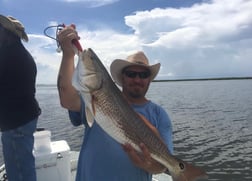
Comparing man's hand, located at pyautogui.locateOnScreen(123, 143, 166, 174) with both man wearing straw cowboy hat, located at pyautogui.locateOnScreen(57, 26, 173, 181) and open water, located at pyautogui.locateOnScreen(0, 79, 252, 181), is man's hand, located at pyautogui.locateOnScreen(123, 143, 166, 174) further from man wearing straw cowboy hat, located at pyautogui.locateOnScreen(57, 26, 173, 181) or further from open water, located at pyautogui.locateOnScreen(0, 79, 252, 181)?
open water, located at pyautogui.locateOnScreen(0, 79, 252, 181)

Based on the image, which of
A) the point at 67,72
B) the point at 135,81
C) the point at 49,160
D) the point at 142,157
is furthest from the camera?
the point at 49,160

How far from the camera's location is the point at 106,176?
9.29ft

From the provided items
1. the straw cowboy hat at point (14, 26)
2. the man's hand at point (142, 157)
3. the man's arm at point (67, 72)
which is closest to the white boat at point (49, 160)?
the straw cowboy hat at point (14, 26)

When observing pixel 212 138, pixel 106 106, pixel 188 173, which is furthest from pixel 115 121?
pixel 212 138

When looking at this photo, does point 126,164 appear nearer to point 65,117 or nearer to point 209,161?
point 209,161

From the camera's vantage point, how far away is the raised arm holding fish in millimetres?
2447

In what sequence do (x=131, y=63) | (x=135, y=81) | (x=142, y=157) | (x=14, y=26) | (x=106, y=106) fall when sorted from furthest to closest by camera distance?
(x=14, y=26)
(x=131, y=63)
(x=135, y=81)
(x=142, y=157)
(x=106, y=106)

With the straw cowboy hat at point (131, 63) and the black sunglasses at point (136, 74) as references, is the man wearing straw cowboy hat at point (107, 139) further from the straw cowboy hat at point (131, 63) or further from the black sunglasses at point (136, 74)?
the straw cowboy hat at point (131, 63)

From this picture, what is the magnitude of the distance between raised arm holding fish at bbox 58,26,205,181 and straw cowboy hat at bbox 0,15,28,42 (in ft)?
6.23

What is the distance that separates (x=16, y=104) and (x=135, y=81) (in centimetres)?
197

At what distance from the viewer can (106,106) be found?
8.04 ft

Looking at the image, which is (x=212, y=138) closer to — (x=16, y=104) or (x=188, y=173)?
(x=16, y=104)

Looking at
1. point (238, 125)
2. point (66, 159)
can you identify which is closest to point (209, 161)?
point (238, 125)

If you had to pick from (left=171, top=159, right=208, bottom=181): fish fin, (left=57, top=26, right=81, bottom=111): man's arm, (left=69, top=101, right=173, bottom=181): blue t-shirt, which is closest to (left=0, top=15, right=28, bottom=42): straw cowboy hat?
(left=57, top=26, right=81, bottom=111): man's arm
